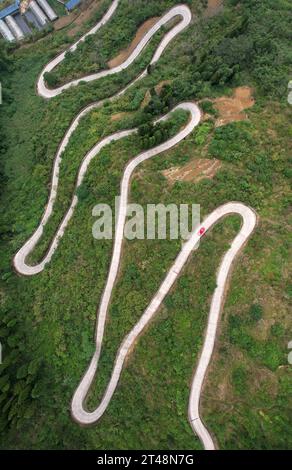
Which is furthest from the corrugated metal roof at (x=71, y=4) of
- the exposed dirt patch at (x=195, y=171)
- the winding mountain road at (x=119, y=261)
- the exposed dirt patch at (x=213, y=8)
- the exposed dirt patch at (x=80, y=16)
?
the exposed dirt patch at (x=195, y=171)

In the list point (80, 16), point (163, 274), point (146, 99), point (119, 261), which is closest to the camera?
point (163, 274)

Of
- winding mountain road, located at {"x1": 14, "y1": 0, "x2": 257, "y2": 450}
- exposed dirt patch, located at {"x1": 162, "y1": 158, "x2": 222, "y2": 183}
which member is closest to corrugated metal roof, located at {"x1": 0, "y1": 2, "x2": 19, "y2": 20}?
winding mountain road, located at {"x1": 14, "y1": 0, "x2": 257, "y2": 450}

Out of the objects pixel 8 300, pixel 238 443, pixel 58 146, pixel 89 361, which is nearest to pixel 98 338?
pixel 89 361

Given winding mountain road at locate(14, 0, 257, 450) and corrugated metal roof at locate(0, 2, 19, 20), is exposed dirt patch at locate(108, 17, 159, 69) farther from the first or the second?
corrugated metal roof at locate(0, 2, 19, 20)

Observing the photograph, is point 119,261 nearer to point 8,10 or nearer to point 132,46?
point 132,46

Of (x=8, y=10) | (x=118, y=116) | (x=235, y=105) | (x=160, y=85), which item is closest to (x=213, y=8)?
(x=160, y=85)

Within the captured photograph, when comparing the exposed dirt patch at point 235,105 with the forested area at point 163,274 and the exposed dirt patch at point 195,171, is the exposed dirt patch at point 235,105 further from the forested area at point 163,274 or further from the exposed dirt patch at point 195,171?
the exposed dirt patch at point 195,171
